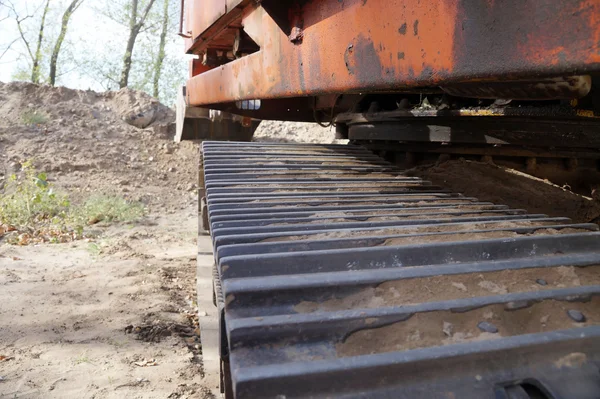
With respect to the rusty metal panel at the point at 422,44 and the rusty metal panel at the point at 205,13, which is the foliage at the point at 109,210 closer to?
the rusty metal panel at the point at 205,13

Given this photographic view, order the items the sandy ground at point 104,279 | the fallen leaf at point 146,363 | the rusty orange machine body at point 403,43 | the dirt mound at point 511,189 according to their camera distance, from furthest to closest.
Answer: the fallen leaf at point 146,363, the sandy ground at point 104,279, the dirt mound at point 511,189, the rusty orange machine body at point 403,43

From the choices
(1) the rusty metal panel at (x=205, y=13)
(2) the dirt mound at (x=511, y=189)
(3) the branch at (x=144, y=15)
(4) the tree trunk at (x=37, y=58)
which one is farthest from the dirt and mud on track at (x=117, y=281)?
(3) the branch at (x=144, y=15)

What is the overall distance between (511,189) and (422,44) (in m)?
1.60

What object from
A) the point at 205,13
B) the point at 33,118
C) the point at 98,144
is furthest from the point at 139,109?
the point at 205,13

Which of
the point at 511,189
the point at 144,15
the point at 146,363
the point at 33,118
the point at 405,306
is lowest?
the point at 146,363

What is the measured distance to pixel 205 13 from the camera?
11.1 feet

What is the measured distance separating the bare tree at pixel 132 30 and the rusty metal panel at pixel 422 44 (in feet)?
63.9

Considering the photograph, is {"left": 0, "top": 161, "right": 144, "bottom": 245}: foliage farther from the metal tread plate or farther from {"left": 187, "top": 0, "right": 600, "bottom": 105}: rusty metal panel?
the metal tread plate

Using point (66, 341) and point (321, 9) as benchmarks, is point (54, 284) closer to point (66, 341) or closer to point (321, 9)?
point (66, 341)

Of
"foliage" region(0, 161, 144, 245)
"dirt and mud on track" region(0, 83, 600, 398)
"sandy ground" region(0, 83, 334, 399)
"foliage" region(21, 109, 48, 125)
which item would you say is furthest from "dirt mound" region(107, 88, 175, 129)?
"foliage" region(0, 161, 144, 245)

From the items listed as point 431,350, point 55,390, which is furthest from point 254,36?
point 55,390

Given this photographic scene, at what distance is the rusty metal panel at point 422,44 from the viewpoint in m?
1.07

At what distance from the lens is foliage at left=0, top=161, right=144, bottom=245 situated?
23.9 ft

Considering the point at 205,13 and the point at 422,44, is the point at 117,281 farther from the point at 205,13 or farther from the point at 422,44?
the point at 422,44
